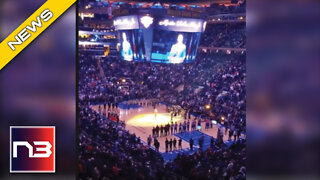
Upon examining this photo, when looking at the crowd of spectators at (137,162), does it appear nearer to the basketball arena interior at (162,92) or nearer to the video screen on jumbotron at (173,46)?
the basketball arena interior at (162,92)

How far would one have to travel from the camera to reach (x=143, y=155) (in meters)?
8.30

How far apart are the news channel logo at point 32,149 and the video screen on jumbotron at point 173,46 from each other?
11.3 metres

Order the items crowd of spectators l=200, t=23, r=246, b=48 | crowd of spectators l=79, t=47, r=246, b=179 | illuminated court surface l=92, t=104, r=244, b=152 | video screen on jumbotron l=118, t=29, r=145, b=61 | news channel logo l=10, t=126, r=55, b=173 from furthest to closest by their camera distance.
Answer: crowd of spectators l=200, t=23, r=246, b=48 → video screen on jumbotron l=118, t=29, r=145, b=61 → illuminated court surface l=92, t=104, r=244, b=152 → crowd of spectators l=79, t=47, r=246, b=179 → news channel logo l=10, t=126, r=55, b=173

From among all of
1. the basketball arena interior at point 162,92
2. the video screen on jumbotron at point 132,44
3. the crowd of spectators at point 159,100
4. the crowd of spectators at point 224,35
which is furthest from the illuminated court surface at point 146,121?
the crowd of spectators at point 224,35

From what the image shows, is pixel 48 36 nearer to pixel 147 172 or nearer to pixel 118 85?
pixel 147 172

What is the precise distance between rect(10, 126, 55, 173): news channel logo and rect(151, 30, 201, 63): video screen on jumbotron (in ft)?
37.1

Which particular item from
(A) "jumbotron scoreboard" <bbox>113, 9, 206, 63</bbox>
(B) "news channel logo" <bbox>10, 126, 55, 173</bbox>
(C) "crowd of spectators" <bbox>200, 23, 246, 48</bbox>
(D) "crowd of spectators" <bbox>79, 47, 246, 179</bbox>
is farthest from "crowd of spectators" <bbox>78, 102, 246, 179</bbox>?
(C) "crowd of spectators" <bbox>200, 23, 246, 48</bbox>

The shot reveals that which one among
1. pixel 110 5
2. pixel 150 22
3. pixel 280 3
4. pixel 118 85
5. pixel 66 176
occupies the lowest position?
pixel 66 176

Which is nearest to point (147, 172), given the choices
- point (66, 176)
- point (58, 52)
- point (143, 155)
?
point (143, 155)

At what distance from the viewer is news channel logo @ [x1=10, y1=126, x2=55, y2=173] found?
4949 mm

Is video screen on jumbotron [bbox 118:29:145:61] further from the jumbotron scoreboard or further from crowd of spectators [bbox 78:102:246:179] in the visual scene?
crowd of spectators [bbox 78:102:246:179]

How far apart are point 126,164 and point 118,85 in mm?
12511

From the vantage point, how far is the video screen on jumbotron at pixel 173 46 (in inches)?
625

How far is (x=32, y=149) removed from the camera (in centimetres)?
495
